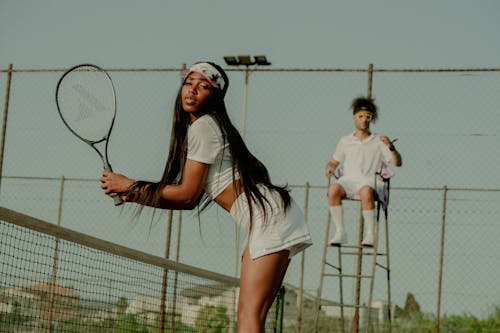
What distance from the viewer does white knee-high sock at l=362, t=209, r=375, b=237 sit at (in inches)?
351

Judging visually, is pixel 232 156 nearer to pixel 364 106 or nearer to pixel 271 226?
pixel 271 226

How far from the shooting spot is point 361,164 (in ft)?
29.6

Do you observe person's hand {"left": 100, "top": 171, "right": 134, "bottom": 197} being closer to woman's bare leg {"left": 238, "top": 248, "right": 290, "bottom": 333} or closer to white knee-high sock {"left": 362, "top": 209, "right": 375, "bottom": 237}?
woman's bare leg {"left": 238, "top": 248, "right": 290, "bottom": 333}

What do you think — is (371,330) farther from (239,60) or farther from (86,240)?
(86,240)

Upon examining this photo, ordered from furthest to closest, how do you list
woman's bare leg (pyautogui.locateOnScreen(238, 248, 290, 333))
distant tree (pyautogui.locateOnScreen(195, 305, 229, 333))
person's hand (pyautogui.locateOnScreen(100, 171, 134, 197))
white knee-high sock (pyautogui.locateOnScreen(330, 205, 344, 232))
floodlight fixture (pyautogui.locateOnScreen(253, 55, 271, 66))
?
floodlight fixture (pyautogui.locateOnScreen(253, 55, 271, 66)), white knee-high sock (pyautogui.locateOnScreen(330, 205, 344, 232)), distant tree (pyautogui.locateOnScreen(195, 305, 229, 333)), person's hand (pyautogui.locateOnScreen(100, 171, 134, 197)), woman's bare leg (pyautogui.locateOnScreen(238, 248, 290, 333))

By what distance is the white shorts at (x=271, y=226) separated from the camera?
3377 millimetres

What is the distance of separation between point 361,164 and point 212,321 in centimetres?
223

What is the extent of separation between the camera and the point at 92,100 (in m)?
4.54

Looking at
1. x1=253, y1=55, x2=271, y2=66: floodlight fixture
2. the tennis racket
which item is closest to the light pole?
x1=253, y1=55, x2=271, y2=66: floodlight fixture

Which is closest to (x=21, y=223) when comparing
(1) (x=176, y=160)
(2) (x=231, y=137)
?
(1) (x=176, y=160)

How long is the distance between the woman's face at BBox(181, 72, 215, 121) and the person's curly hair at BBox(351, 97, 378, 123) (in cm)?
583

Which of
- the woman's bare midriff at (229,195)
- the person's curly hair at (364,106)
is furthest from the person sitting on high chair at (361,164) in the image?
the woman's bare midriff at (229,195)

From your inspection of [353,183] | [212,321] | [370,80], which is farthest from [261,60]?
[212,321]

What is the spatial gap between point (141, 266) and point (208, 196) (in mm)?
2461
